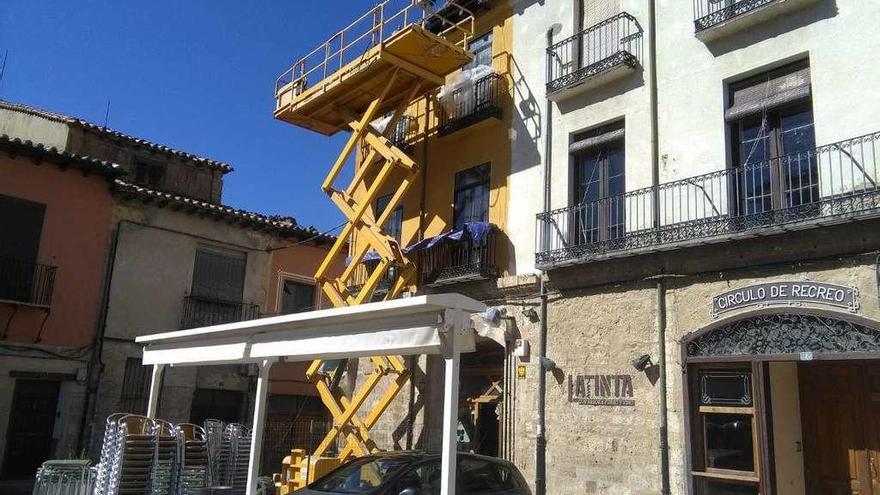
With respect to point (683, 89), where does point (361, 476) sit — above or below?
below

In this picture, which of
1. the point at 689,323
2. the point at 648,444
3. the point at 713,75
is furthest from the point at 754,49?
the point at 648,444

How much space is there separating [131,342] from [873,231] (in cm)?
1625

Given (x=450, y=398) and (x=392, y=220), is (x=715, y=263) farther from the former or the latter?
(x=392, y=220)

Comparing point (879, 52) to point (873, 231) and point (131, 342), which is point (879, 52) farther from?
point (131, 342)

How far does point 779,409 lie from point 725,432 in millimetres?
882

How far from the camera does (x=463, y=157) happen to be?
15625 millimetres

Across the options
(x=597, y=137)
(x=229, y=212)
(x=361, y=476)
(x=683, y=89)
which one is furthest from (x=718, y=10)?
(x=229, y=212)

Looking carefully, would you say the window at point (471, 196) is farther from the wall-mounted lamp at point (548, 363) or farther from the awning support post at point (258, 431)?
the awning support post at point (258, 431)

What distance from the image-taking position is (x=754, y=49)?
35.7 feet

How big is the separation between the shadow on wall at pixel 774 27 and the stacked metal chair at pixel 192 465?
10369 mm

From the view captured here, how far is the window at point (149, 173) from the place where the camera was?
21.7 metres

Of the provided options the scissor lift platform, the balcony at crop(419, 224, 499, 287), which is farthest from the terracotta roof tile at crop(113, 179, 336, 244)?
the balcony at crop(419, 224, 499, 287)

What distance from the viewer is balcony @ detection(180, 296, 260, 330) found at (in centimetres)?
1941

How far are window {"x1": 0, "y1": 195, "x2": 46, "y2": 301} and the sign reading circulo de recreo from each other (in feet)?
48.3
